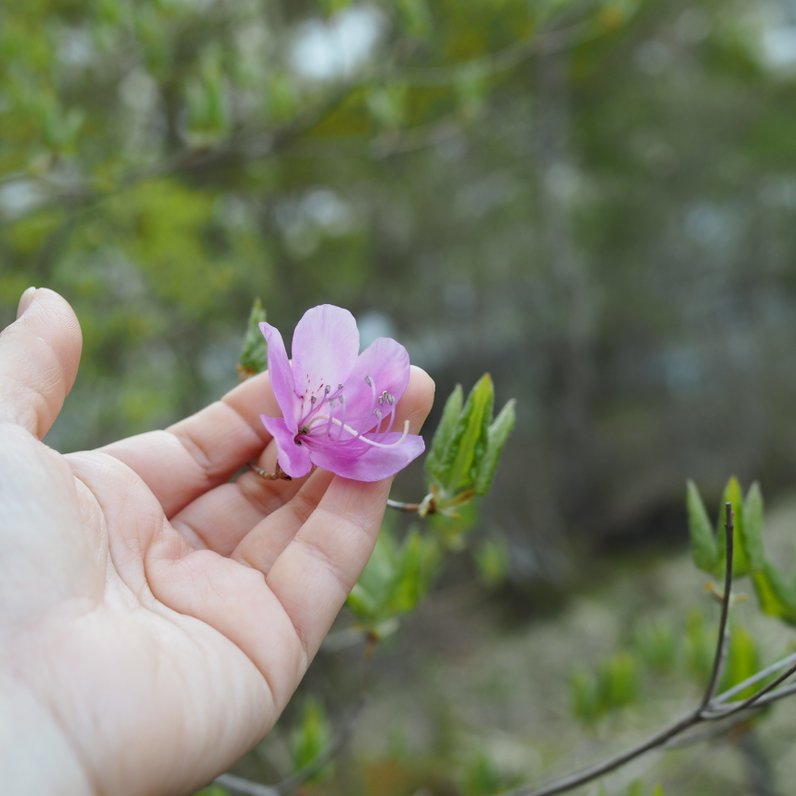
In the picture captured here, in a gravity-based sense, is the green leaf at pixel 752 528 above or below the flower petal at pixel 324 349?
below

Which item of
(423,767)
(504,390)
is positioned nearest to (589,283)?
(504,390)

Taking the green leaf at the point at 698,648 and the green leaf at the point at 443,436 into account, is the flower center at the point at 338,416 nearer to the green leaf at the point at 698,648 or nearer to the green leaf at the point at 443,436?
the green leaf at the point at 443,436

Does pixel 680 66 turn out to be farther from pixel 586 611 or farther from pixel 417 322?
pixel 586 611

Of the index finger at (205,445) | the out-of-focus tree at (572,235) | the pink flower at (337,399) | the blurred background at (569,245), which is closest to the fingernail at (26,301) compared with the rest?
the index finger at (205,445)

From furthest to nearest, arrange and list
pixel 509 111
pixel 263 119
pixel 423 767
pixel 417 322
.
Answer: pixel 417 322 < pixel 509 111 < pixel 423 767 < pixel 263 119

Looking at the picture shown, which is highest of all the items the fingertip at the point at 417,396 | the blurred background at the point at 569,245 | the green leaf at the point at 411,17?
the green leaf at the point at 411,17
